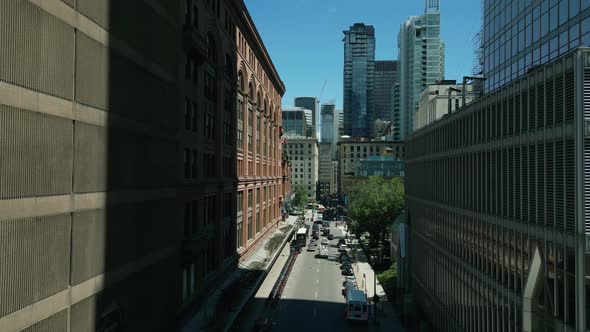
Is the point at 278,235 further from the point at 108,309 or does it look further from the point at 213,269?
the point at 108,309

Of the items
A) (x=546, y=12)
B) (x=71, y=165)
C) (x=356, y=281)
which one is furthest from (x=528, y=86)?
(x=356, y=281)

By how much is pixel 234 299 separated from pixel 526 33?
32.1m

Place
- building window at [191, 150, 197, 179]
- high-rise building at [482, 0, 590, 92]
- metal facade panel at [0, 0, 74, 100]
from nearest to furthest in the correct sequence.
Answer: metal facade panel at [0, 0, 74, 100], high-rise building at [482, 0, 590, 92], building window at [191, 150, 197, 179]

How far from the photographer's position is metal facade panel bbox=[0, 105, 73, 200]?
52.3 ft

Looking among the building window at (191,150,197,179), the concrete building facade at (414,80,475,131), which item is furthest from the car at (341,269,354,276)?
the building window at (191,150,197,179)

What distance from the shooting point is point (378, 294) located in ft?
197

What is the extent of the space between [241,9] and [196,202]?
26628 millimetres

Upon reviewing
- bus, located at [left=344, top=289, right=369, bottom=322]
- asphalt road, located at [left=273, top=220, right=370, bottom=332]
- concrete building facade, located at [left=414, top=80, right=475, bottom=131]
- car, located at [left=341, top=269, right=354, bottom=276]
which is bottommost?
asphalt road, located at [left=273, top=220, right=370, bottom=332]

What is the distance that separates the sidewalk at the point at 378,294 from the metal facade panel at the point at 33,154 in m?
34.6

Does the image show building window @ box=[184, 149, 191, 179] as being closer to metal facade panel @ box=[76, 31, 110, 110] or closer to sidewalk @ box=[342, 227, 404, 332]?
metal facade panel @ box=[76, 31, 110, 110]

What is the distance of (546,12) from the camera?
3391cm

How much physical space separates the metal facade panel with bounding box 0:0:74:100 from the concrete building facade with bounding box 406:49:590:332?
19.1m

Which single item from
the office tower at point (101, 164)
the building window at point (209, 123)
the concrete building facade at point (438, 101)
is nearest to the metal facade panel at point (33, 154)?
the office tower at point (101, 164)

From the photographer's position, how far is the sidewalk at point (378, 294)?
155 ft
